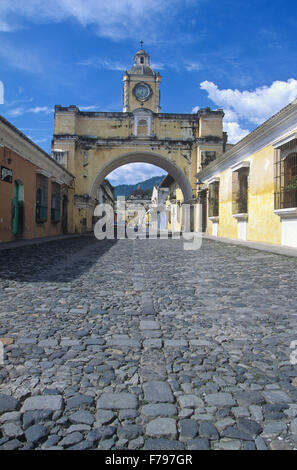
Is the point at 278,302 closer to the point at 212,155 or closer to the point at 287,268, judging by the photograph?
the point at 287,268

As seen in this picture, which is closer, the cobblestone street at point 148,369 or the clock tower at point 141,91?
the cobblestone street at point 148,369

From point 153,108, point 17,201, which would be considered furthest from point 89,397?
point 153,108

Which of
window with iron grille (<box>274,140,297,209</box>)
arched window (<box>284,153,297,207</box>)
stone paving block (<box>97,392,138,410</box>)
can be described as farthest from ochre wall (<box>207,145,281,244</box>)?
stone paving block (<box>97,392,138,410</box>)

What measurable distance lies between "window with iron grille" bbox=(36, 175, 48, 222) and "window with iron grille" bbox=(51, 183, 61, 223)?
126 cm

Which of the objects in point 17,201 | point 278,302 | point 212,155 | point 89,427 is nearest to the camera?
point 89,427

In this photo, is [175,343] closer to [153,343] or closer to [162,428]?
[153,343]

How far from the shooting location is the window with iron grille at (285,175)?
10070 millimetres

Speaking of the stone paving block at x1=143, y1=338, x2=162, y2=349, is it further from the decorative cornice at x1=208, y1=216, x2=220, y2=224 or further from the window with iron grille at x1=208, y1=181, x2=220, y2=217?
the window with iron grille at x1=208, y1=181, x2=220, y2=217

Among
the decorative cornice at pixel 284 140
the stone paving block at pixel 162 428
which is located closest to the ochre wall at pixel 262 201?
the decorative cornice at pixel 284 140

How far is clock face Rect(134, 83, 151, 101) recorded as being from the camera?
25.0 m

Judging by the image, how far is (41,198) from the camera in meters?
15.7

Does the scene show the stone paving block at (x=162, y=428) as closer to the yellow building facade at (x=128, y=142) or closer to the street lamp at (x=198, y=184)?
the street lamp at (x=198, y=184)

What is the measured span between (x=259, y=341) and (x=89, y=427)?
153 cm
